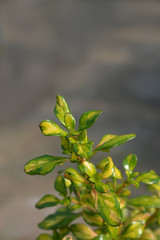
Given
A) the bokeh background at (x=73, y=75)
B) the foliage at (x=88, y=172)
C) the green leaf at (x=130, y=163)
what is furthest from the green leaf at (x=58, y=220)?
the bokeh background at (x=73, y=75)

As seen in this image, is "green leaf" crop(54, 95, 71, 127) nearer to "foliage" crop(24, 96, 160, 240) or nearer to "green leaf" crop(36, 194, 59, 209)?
"foliage" crop(24, 96, 160, 240)

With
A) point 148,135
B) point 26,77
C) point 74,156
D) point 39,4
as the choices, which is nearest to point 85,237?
point 74,156

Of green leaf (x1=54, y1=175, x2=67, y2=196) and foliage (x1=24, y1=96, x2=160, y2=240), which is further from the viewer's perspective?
green leaf (x1=54, y1=175, x2=67, y2=196)

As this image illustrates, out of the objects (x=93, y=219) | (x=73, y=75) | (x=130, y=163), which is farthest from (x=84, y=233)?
(x=73, y=75)

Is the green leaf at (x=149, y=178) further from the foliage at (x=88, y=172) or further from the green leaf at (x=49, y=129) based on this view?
the green leaf at (x=49, y=129)

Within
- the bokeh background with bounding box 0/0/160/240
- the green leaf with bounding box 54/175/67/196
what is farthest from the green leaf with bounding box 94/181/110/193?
the bokeh background with bounding box 0/0/160/240

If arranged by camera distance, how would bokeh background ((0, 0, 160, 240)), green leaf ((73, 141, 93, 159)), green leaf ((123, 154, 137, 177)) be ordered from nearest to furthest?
green leaf ((73, 141, 93, 159)) < green leaf ((123, 154, 137, 177)) < bokeh background ((0, 0, 160, 240))

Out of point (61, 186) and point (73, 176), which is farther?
point (61, 186)

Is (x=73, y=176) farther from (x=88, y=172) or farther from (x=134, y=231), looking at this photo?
(x=134, y=231)

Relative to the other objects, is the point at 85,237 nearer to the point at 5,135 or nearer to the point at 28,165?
the point at 28,165
